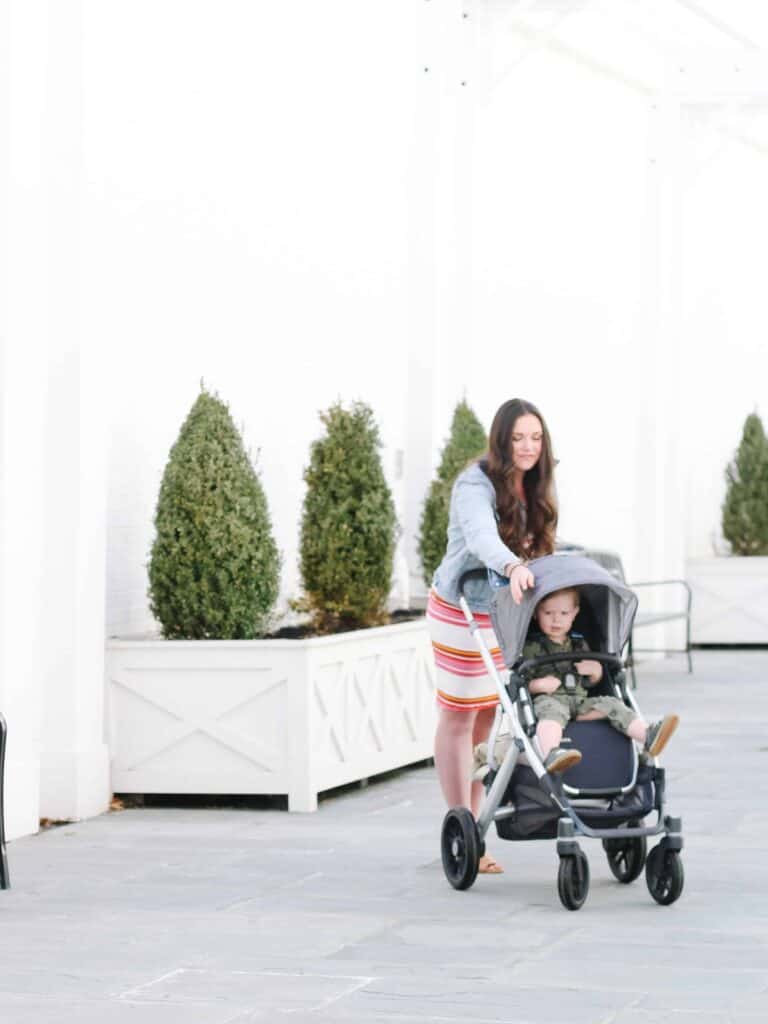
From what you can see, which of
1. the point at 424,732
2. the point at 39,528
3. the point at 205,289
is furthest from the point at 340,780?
the point at 205,289

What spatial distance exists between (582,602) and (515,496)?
0.39 meters

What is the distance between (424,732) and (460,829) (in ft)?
9.28

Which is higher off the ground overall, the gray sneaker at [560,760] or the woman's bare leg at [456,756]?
the gray sneaker at [560,760]

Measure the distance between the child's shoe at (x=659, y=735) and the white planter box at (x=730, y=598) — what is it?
9.46 m

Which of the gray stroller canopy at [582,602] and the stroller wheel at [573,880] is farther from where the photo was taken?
the gray stroller canopy at [582,602]

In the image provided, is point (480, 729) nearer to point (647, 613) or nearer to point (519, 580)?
point (519, 580)

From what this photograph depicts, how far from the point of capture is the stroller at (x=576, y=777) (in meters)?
5.26

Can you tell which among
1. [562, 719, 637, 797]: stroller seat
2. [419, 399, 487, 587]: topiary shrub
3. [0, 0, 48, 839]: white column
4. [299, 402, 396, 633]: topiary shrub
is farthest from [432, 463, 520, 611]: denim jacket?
[419, 399, 487, 587]: topiary shrub

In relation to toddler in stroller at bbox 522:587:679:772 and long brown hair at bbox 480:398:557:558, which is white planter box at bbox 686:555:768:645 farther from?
toddler in stroller at bbox 522:587:679:772

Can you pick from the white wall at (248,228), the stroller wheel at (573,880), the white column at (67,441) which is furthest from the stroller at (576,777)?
the white wall at (248,228)

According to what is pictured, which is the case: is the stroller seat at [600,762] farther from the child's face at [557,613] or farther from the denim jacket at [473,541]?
the denim jacket at [473,541]

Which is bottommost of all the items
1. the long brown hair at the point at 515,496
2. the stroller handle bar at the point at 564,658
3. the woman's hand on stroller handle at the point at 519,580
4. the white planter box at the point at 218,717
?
the white planter box at the point at 218,717

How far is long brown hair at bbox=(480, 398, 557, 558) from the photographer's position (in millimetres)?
5750

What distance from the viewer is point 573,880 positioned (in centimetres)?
522
